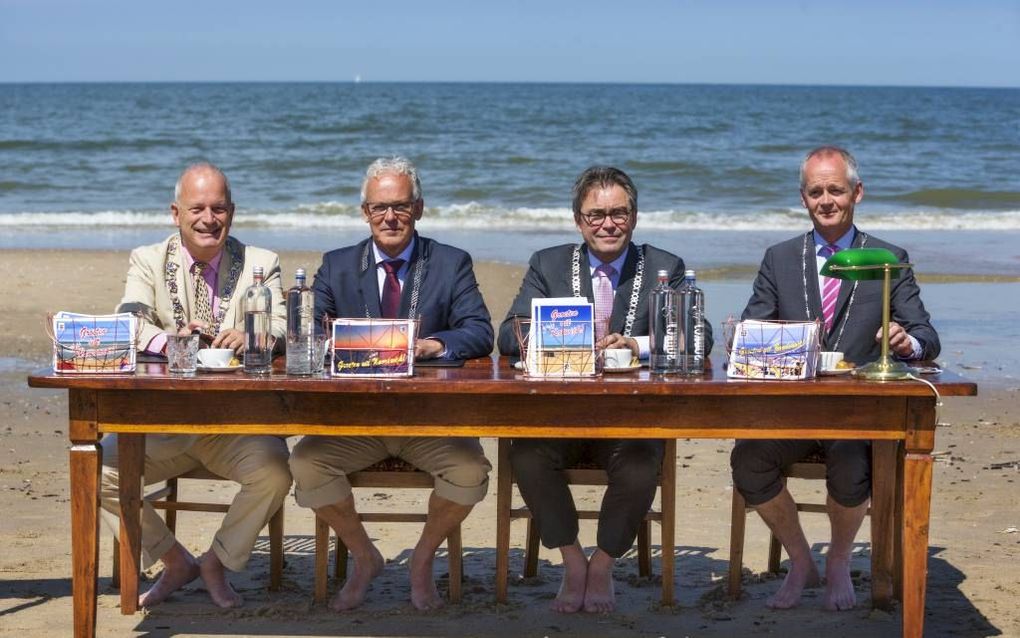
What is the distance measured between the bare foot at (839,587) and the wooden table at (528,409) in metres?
0.57

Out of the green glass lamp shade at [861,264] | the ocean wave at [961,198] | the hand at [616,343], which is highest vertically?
the ocean wave at [961,198]

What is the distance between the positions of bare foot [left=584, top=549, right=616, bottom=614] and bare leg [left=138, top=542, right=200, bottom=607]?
1.24 m

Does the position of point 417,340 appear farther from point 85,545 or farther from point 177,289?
point 85,545

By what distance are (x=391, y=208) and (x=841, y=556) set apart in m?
1.76

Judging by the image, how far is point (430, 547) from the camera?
4449 mm

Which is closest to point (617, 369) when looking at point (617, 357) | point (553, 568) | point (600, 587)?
point (617, 357)

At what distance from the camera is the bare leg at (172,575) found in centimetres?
450

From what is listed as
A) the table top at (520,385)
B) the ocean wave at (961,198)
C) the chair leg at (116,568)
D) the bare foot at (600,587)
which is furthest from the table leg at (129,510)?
the ocean wave at (961,198)

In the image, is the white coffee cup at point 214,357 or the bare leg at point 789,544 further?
the bare leg at point 789,544

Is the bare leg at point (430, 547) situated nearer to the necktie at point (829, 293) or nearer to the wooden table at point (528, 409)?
the wooden table at point (528, 409)

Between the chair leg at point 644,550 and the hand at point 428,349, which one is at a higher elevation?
the hand at point 428,349

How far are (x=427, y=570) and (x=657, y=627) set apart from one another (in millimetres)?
728

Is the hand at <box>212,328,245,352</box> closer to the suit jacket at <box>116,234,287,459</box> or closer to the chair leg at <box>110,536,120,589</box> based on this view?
the suit jacket at <box>116,234,287,459</box>

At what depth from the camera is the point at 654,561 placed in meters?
5.04
